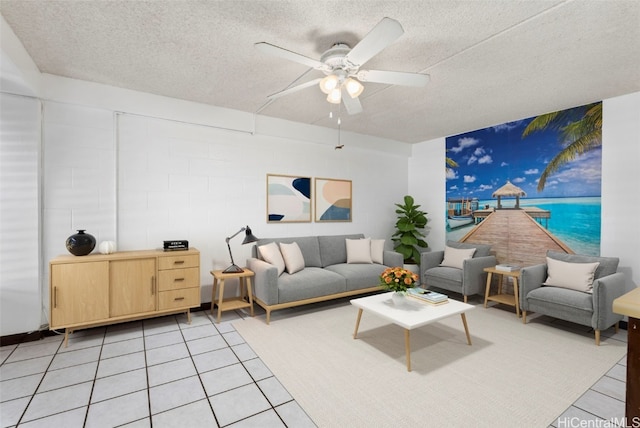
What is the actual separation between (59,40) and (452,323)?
4.77 metres

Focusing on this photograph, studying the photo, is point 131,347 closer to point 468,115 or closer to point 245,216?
point 245,216

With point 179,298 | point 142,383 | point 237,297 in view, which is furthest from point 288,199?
point 142,383

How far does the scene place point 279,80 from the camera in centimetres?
318

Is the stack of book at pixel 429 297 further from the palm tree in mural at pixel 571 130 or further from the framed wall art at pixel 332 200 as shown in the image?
the palm tree in mural at pixel 571 130

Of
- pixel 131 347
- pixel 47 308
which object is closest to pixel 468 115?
pixel 131 347

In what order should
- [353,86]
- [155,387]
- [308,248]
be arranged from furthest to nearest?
1. [308,248]
2. [353,86]
3. [155,387]

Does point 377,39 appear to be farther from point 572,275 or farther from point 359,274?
point 572,275

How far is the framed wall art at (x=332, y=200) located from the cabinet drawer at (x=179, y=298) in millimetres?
2257

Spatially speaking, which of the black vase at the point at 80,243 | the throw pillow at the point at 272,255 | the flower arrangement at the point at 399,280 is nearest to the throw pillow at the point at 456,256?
the flower arrangement at the point at 399,280

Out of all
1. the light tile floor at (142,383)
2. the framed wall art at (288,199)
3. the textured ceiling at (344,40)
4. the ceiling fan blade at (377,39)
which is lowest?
the light tile floor at (142,383)

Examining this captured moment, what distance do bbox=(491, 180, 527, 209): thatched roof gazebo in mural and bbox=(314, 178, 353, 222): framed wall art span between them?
2.38m

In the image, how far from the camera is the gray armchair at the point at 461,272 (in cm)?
423

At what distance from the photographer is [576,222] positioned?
3871 millimetres

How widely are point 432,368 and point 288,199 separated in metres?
3.07
